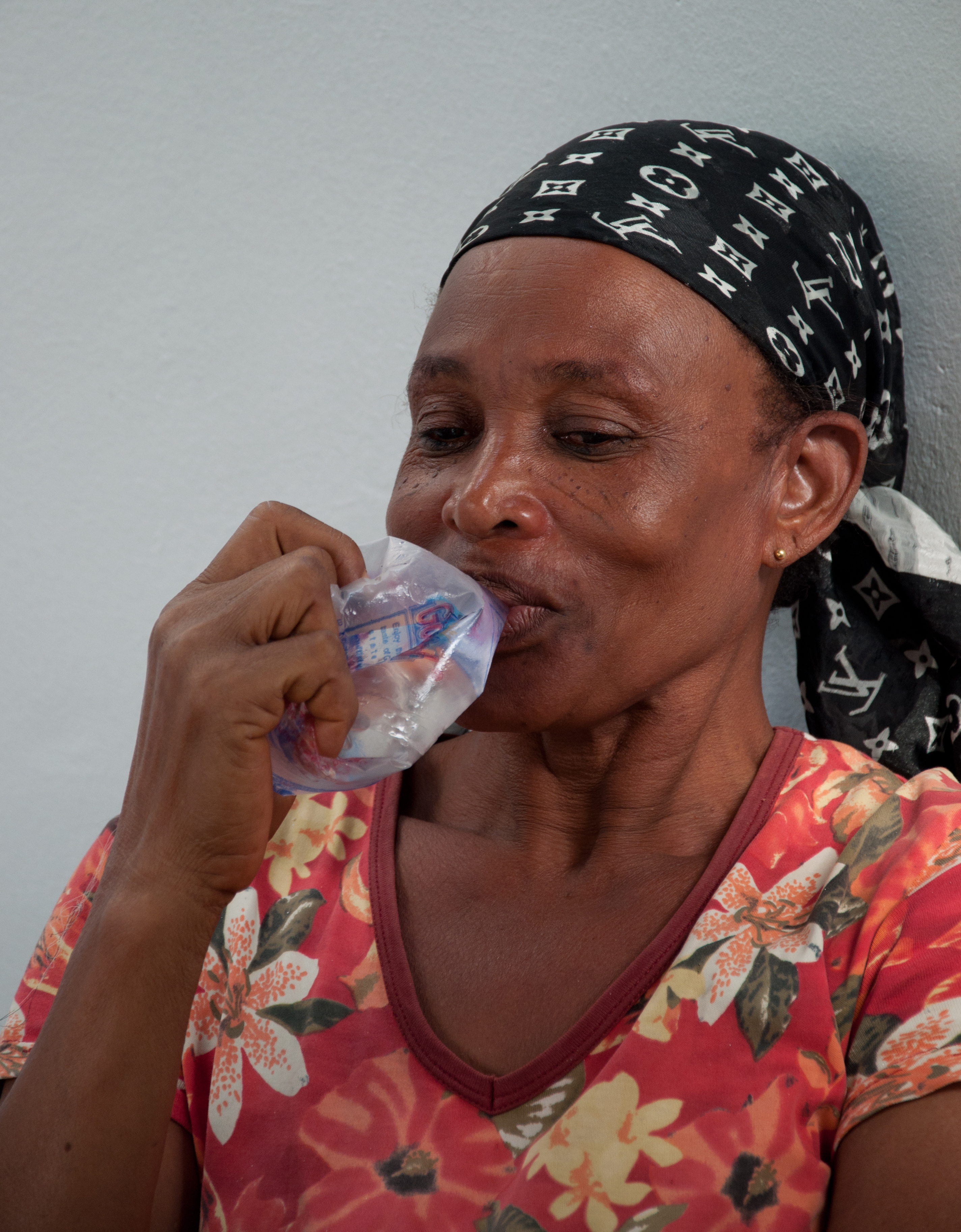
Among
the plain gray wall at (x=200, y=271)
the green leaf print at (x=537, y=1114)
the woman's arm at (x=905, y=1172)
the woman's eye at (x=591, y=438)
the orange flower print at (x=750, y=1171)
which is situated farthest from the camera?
the plain gray wall at (x=200, y=271)

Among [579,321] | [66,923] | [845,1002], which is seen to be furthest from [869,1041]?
[66,923]

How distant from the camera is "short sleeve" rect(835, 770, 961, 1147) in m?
1.21

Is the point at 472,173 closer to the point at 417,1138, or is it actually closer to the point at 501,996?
the point at 501,996

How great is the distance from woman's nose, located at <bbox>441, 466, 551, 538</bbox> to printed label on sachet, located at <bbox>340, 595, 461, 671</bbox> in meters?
0.10

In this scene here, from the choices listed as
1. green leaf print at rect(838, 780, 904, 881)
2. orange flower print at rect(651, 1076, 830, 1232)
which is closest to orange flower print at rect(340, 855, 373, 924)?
orange flower print at rect(651, 1076, 830, 1232)

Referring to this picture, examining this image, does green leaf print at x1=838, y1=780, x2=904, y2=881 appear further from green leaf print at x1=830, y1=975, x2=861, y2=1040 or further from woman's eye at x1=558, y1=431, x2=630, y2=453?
woman's eye at x1=558, y1=431, x2=630, y2=453

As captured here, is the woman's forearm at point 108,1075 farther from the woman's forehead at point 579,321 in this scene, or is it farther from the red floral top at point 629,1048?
the woman's forehead at point 579,321

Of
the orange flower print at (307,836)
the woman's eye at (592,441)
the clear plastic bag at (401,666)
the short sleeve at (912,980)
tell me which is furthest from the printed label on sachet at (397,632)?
the short sleeve at (912,980)

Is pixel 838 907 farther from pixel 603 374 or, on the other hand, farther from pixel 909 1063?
pixel 603 374

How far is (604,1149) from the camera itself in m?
1.29

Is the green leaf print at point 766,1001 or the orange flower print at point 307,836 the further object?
the orange flower print at point 307,836

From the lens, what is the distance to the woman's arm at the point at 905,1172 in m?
1.12

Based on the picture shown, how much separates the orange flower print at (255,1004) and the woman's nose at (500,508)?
22.8 inches

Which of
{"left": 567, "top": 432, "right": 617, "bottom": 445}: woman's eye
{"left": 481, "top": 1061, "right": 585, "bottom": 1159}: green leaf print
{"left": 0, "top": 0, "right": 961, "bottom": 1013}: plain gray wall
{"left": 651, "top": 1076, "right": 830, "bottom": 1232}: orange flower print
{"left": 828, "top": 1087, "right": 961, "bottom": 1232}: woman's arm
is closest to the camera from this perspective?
{"left": 828, "top": 1087, "right": 961, "bottom": 1232}: woman's arm
